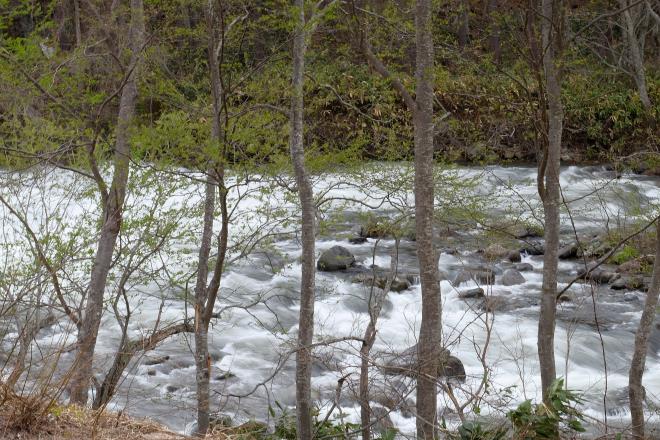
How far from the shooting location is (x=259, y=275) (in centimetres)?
1243

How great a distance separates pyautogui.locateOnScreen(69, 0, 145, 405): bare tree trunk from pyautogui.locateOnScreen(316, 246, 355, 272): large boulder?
18.8ft

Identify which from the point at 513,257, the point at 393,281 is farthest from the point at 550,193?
the point at 513,257

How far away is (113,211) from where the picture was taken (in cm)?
682

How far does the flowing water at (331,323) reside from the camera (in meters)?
7.88

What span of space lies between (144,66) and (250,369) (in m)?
4.30

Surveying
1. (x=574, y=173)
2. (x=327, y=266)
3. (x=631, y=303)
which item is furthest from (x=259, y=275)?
(x=574, y=173)

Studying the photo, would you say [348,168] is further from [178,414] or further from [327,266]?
[327,266]

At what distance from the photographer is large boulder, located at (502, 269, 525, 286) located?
12414 mm

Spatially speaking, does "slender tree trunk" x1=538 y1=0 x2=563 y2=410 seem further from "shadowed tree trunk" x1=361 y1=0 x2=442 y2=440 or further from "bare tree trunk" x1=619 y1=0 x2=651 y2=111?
"bare tree trunk" x1=619 y1=0 x2=651 y2=111

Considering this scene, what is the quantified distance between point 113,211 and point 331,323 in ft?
14.8

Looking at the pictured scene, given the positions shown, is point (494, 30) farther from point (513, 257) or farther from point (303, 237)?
point (303, 237)

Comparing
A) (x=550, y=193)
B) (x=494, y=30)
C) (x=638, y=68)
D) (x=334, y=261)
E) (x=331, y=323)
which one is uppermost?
(x=638, y=68)

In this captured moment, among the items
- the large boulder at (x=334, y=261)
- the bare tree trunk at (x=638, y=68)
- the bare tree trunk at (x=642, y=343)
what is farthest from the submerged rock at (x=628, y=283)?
the bare tree trunk at (x=638, y=68)

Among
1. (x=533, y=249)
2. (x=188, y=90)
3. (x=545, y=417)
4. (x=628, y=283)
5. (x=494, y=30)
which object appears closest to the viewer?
(x=545, y=417)
